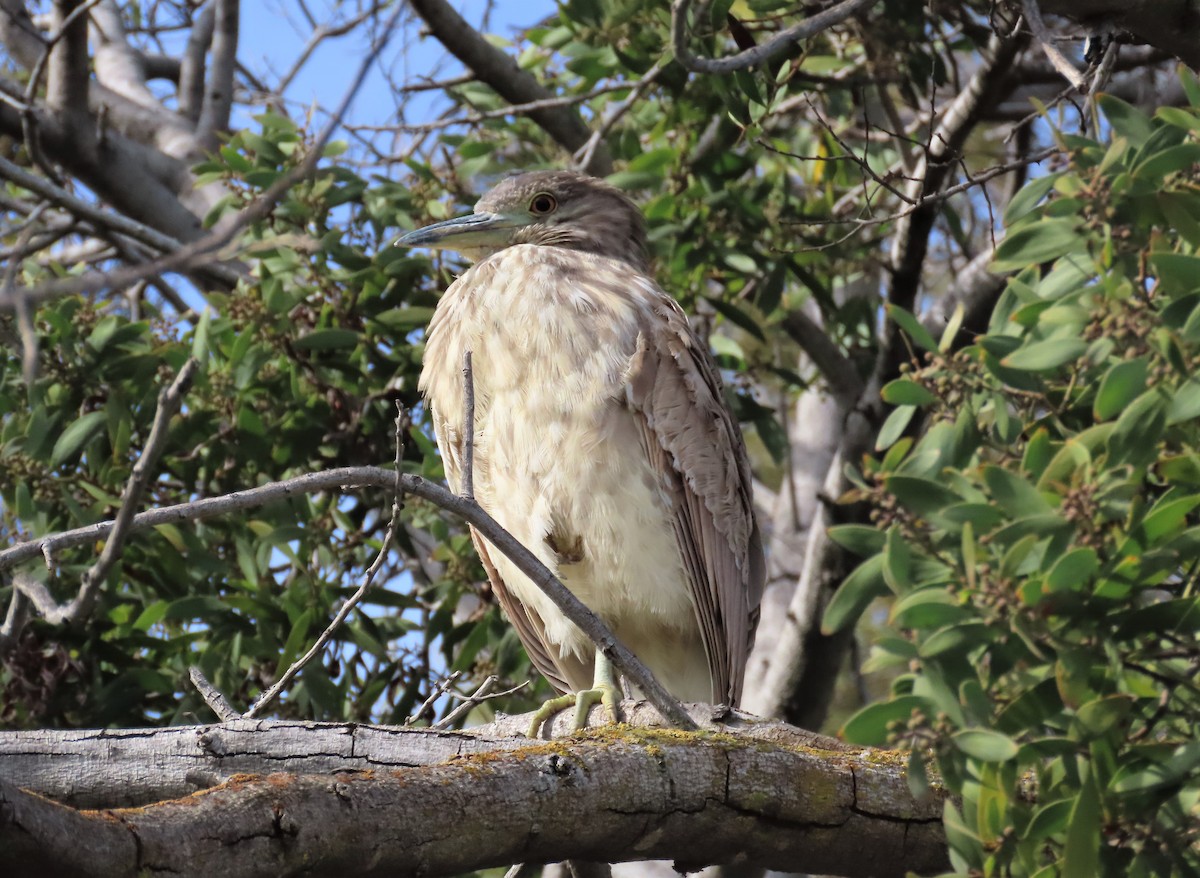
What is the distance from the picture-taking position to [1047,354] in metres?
1.89

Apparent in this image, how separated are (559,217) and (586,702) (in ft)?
6.43

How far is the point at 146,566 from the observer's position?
434 cm

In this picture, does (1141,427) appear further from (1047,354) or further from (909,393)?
(909,393)

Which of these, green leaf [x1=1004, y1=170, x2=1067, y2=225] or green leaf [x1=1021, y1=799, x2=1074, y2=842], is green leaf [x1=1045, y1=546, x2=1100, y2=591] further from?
green leaf [x1=1004, y1=170, x2=1067, y2=225]

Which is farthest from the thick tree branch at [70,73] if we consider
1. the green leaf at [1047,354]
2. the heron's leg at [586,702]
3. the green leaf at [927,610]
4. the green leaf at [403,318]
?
the green leaf at [927,610]

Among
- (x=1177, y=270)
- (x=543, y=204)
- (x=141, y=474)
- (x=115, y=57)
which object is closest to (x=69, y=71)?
(x=115, y=57)

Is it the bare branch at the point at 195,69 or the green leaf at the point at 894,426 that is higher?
the bare branch at the point at 195,69

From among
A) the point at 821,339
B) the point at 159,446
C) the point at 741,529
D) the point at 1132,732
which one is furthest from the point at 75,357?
the point at 1132,732

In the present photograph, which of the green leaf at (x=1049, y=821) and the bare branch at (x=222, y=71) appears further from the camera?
the bare branch at (x=222, y=71)

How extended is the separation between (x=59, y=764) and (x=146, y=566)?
173 centimetres

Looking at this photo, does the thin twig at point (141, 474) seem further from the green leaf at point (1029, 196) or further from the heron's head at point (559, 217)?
the heron's head at point (559, 217)

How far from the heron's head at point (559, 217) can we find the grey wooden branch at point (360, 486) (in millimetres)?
2302

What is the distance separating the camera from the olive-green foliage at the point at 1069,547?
1.78 metres

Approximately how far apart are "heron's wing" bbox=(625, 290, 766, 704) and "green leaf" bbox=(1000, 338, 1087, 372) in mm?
2138
